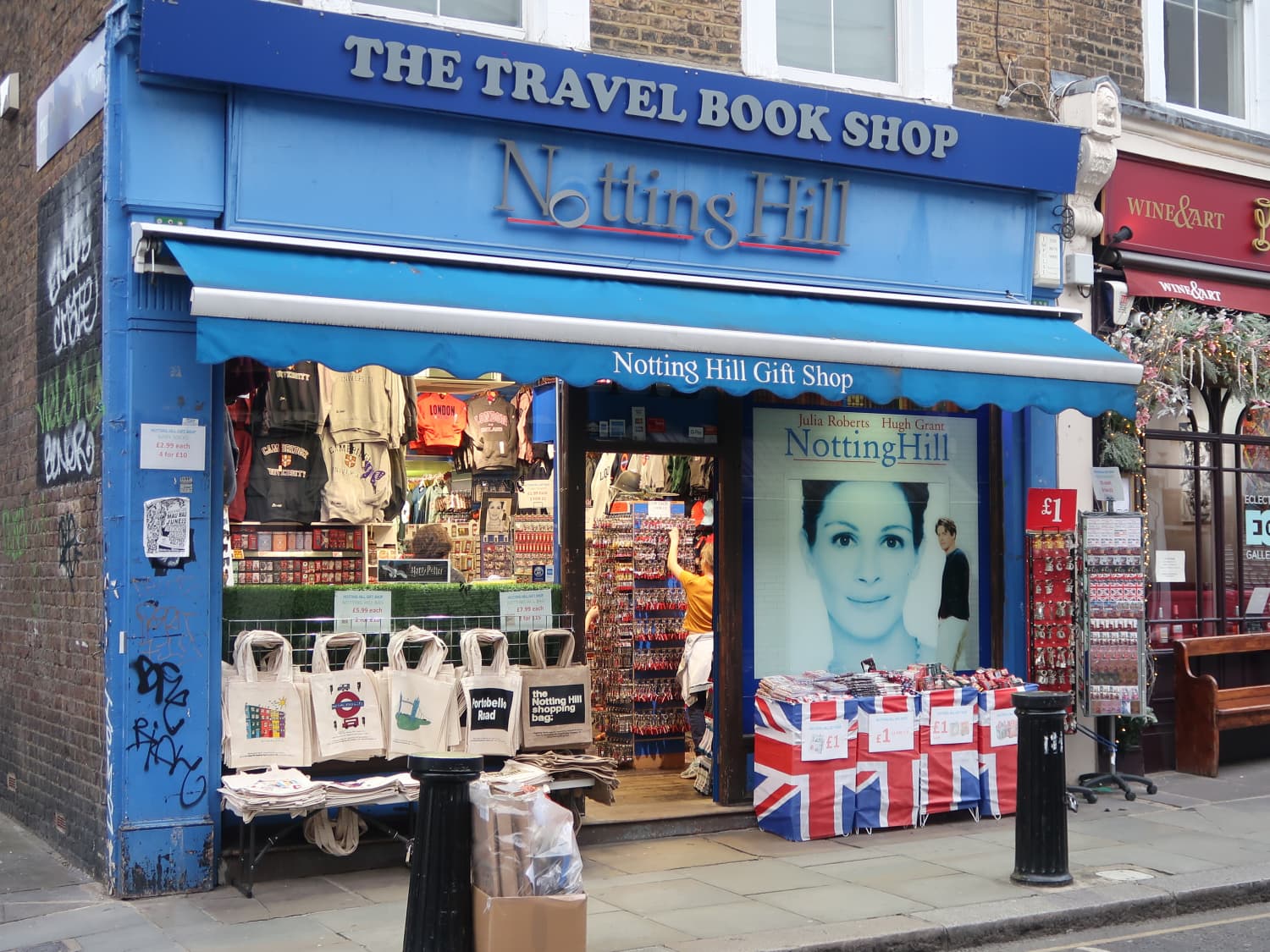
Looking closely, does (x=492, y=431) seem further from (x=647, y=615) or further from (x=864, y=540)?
(x=864, y=540)

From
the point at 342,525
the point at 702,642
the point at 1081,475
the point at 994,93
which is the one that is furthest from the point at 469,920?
the point at 994,93

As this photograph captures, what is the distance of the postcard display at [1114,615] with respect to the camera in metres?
10.2

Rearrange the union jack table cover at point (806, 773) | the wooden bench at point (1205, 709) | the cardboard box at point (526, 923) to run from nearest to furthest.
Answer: the cardboard box at point (526, 923) < the union jack table cover at point (806, 773) < the wooden bench at point (1205, 709)

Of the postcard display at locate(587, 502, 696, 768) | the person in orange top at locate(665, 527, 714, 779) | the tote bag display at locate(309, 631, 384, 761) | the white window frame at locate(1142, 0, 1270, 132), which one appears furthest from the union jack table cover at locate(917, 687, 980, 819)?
the white window frame at locate(1142, 0, 1270, 132)

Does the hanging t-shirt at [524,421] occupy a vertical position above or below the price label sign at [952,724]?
above

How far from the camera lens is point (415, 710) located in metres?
8.29

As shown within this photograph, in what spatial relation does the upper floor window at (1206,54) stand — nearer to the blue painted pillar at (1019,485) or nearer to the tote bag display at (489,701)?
the blue painted pillar at (1019,485)

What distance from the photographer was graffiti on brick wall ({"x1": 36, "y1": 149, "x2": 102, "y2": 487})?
8.19 m

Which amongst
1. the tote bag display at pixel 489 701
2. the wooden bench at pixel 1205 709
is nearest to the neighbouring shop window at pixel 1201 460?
the wooden bench at pixel 1205 709

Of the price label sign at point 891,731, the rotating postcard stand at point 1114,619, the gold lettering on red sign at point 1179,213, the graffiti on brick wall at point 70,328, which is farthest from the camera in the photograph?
the gold lettering on red sign at point 1179,213

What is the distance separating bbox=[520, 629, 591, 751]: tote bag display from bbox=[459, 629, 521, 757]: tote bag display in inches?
3.2

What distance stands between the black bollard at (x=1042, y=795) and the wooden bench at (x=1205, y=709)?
3938 mm

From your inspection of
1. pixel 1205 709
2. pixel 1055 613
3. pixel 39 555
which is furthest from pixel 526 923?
pixel 1205 709

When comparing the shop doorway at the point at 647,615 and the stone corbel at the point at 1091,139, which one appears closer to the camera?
the stone corbel at the point at 1091,139
